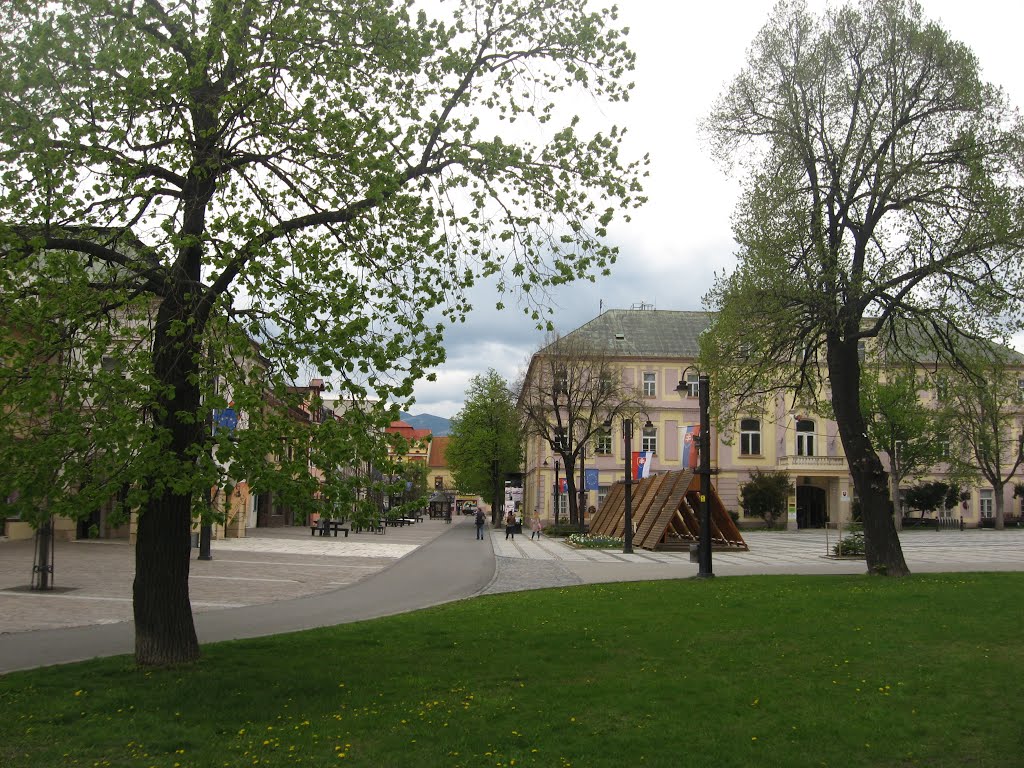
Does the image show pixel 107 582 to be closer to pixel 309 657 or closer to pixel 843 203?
pixel 309 657

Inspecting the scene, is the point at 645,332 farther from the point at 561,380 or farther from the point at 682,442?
the point at 561,380

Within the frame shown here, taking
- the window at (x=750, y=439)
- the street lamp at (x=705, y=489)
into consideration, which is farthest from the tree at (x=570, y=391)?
the street lamp at (x=705, y=489)

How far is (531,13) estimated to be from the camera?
975 centimetres

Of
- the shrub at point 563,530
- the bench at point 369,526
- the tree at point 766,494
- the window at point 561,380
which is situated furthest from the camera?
the tree at point 766,494

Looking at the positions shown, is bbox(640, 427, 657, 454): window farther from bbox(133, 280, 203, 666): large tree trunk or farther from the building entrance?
bbox(133, 280, 203, 666): large tree trunk

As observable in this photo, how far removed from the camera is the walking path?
12609 millimetres

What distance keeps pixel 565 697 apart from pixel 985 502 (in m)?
69.6

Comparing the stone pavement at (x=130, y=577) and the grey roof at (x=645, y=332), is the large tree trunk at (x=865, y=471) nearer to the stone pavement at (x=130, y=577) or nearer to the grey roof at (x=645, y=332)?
the stone pavement at (x=130, y=577)

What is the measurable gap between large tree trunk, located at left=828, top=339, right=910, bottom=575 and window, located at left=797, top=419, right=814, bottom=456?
47459 millimetres

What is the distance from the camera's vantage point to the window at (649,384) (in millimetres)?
67375

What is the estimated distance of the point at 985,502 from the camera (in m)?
67.8

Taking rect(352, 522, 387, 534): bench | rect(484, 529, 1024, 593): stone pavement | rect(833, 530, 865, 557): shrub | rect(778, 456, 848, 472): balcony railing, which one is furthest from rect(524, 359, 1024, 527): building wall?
rect(352, 522, 387, 534): bench

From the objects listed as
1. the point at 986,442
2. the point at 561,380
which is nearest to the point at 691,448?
the point at 561,380

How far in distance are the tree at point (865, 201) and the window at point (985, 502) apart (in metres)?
55.5
